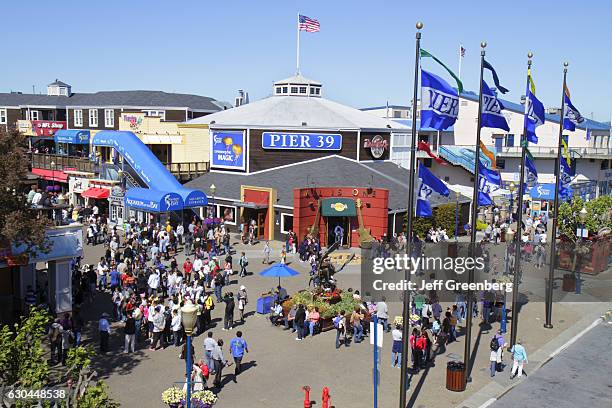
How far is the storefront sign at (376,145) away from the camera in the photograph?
150 feet

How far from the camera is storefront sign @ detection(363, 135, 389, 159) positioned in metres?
45.8

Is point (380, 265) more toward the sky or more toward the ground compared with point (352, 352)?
more toward the sky

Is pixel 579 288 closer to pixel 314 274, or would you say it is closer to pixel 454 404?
pixel 314 274

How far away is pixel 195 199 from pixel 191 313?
26.3 meters

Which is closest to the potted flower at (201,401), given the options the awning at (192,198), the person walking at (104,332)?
the person walking at (104,332)

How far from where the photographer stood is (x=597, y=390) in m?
17.6

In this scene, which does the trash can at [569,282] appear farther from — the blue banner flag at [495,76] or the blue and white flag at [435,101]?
the blue and white flag at [435,101]

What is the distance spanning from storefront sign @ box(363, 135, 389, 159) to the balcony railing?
19.7 metres

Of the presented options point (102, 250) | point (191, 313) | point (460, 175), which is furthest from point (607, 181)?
point (191, 313)

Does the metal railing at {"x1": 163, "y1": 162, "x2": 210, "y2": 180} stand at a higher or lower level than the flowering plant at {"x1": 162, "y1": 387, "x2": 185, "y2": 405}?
higher

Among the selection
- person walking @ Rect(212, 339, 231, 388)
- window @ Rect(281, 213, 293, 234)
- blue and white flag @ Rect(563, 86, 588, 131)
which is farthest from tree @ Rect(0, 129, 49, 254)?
window @ Rect(281, 213, 293, 234)

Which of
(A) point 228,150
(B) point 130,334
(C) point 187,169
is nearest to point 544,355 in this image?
(B) point 130,334

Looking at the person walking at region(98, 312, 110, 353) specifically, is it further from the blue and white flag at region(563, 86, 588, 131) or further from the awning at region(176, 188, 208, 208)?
the awning at region(176, 188, 208, 208)

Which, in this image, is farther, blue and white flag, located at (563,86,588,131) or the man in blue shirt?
blue and white flag, located at (563,86,588,131)
